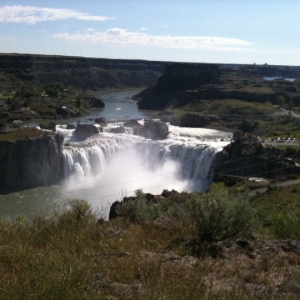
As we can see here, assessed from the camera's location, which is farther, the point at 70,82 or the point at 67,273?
the point at 70,82

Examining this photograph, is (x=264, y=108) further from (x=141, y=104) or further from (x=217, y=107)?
(x=141, y=104)

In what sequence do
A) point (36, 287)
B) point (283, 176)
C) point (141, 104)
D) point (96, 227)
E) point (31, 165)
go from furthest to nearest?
point (141, 104), point (31, 165), point (283, 176), point (96, 227), point (36, 287)

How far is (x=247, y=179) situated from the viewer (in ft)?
107

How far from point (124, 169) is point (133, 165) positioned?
1.06 meters

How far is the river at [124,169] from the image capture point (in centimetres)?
3328

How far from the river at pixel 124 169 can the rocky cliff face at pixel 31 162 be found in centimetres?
89

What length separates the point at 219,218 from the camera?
6.47m

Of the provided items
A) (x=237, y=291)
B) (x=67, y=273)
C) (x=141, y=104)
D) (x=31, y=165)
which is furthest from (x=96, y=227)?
(x=141, y=104)

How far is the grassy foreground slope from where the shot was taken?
3.71 meters

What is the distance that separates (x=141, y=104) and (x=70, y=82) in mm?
39244

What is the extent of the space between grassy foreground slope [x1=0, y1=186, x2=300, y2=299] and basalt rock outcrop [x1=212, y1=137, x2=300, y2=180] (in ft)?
88.0

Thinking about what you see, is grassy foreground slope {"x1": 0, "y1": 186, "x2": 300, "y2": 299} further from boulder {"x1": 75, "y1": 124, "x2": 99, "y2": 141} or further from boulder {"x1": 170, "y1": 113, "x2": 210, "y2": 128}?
boulder {"x1": 170, "y1": 113, "x2": 210, "y2": 128}

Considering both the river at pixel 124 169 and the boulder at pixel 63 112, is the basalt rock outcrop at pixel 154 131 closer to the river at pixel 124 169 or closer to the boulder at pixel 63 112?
the river at pixel 124 169

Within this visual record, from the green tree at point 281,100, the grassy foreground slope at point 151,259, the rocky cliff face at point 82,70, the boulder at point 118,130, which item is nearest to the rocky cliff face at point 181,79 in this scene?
the green tree at point 281,100
